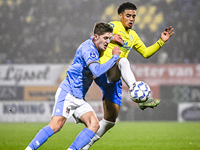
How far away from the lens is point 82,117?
4066 mm

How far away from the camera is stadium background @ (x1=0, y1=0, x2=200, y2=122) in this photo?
44.0 feet

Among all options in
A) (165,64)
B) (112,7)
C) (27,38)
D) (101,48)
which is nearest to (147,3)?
(112,7)

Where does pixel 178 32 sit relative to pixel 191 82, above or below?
above

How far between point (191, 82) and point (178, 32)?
125 inches

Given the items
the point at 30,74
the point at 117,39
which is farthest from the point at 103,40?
the point at 30,74

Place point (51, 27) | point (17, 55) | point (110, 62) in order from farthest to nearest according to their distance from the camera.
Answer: point (51, 27) < point (17, 55) < point (110, 62)

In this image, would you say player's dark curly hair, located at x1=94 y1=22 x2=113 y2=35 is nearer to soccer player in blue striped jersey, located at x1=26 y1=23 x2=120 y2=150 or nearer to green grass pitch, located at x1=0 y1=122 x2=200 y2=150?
soccer player in blue striped jersey, located at x1=26 y1=23 x2=120 y2=150

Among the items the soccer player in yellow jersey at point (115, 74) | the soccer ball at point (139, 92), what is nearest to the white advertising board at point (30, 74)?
the soccer player in yellow jersey at point (115, 74)

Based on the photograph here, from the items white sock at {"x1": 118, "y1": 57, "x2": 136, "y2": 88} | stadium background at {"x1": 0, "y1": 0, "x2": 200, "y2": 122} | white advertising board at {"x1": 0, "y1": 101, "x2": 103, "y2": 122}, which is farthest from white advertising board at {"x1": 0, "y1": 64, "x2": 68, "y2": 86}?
white sock at {"x1": 118, "y1": 57, "x2": 136, "y2": 88}

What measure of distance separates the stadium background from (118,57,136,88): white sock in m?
8.95

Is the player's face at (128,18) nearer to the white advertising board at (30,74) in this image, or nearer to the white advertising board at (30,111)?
the white advertising board at (30,111)

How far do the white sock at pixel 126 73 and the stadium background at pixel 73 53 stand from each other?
8954 millimetres

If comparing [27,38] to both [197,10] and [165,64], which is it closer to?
[165,64]

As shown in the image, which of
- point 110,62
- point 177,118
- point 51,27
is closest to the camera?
point 110,62
